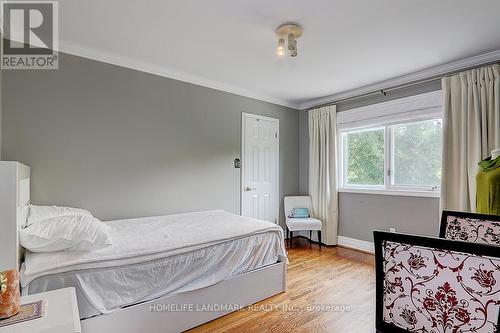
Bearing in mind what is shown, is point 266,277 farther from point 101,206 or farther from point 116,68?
point 116,68

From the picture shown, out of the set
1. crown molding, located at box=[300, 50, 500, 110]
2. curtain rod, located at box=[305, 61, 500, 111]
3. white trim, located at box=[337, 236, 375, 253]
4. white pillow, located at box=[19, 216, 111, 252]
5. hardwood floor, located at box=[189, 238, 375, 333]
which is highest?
crown molding, located at box=[300, 50, 500, 110]

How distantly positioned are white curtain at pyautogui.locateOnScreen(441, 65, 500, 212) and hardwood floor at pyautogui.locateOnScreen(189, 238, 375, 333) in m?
1.33

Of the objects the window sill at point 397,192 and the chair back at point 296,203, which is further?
the chair back at point 296,203

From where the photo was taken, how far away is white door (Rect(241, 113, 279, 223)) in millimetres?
3947

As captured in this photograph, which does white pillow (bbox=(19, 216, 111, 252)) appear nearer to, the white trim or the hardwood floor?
the hardwood floor

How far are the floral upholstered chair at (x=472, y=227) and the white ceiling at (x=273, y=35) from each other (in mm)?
1530

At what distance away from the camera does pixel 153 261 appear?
185 cm

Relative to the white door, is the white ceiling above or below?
above

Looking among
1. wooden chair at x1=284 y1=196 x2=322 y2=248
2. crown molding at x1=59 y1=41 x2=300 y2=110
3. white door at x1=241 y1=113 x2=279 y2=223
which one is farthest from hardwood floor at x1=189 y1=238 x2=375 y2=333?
crown molding at x1=59 y1=41 x2=300 y2=110

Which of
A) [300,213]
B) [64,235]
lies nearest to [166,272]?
[64,235]

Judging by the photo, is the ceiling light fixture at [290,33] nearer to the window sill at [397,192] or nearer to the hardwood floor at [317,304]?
the hardwood floor at [317,304]

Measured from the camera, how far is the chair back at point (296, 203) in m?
4.35

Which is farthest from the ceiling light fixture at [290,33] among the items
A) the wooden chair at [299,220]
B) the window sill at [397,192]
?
the wooden chair at [299,220]

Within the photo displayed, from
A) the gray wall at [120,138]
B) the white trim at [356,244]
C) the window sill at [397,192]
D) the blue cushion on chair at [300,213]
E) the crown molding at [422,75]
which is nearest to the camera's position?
the gray wall at [120,138]
